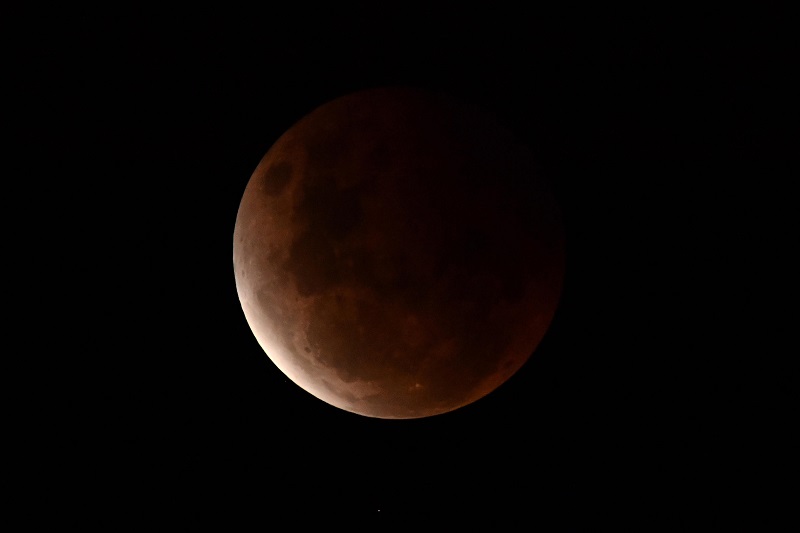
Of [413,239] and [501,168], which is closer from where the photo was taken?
[413,239]

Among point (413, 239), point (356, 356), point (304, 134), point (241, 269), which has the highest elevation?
point (304, 134)

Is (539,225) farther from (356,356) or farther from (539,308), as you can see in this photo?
(356,356)

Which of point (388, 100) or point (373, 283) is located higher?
point (388, 100)

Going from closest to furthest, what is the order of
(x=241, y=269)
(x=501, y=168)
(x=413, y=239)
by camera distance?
(x=413, y=239)
(x=501, y=168)
(x=241, y=269)

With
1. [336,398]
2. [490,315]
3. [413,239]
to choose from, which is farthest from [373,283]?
[336,398]

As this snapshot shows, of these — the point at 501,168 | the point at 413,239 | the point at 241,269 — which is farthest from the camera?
the point at 241,269

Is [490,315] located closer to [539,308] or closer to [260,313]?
[539,308]
